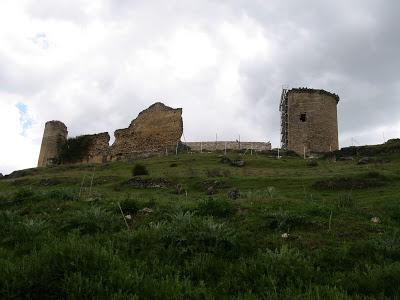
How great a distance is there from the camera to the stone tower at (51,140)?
163 ft

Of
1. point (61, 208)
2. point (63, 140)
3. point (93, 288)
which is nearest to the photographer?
point (93, 288)

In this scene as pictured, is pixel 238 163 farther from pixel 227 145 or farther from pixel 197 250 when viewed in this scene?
pixel 197 250

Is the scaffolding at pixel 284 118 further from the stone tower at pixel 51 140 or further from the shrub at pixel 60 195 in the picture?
the shrub at pixel 60 195

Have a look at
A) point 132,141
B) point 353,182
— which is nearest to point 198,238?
point 353,182

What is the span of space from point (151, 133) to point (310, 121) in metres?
14.2

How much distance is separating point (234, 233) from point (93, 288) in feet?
10.5

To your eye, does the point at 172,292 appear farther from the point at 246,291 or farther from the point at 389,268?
the point at 389,268

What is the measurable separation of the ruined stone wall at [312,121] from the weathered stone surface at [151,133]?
10.0 m

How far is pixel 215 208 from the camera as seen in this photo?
1012 centimetres

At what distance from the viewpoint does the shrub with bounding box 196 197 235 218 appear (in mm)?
9977

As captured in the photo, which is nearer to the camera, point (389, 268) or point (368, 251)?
point (389, 268)

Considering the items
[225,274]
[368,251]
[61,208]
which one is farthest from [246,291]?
[61,208]

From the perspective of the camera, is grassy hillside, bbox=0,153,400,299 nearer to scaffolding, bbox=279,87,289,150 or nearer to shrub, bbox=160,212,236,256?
shrub, bbox=160,212,236,256

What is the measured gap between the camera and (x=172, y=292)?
18.5 feet
